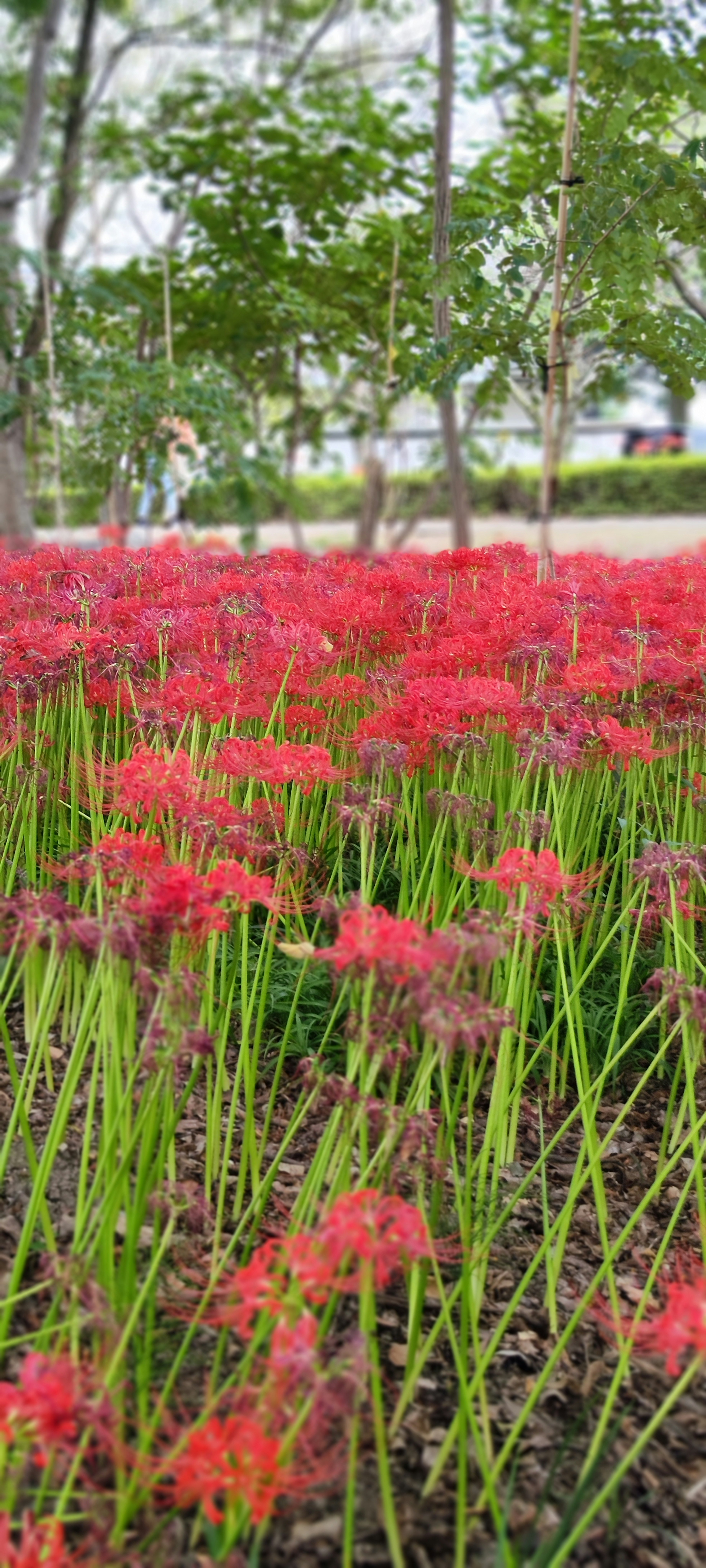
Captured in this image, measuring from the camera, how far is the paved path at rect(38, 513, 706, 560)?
17031 mm

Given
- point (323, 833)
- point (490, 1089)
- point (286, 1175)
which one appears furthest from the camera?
point (323, 833)

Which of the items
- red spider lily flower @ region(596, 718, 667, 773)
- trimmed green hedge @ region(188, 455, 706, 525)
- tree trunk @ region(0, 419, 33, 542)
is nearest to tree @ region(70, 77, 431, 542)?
tree trunk @ region(0, 419, 33, 542)

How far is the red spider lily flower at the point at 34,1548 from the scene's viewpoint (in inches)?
47.4

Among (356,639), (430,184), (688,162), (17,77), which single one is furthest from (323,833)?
(17,77)

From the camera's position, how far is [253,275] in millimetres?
6598

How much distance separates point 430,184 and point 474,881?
468 centimetres

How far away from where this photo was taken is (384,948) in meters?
1.35

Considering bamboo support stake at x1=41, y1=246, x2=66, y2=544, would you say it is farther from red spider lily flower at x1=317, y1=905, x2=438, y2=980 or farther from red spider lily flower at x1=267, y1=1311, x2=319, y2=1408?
red spider lily flower at x1=267, y1=1311, x2=319, y2=1408

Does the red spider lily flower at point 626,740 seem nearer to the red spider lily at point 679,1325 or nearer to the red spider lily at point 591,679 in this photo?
the red spider lily at point 591,679

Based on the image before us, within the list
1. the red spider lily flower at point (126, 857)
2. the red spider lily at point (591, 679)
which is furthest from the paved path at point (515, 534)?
the red spider lily flower at point (126, 857)

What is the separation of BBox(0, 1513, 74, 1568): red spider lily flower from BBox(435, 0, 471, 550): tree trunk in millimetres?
2814

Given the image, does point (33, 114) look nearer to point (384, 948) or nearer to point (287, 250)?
point (287, 250)

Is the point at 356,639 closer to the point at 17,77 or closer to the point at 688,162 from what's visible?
the point at 688,162

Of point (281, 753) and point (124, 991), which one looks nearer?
point (124, 991)
